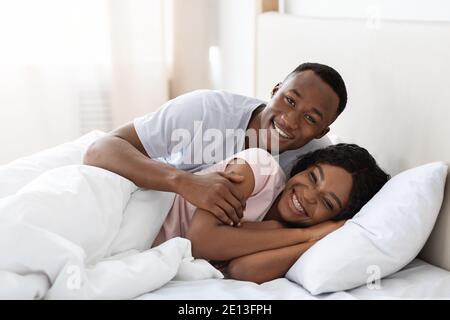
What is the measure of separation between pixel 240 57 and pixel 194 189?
1.41 metres

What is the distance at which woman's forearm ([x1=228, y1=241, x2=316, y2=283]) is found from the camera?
123cm

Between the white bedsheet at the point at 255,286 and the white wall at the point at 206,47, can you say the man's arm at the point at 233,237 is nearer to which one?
the white bedsheet at the point at 255,286

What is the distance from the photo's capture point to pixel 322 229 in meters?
1.30

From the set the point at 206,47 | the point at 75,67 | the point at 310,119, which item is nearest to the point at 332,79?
the point at 310,119

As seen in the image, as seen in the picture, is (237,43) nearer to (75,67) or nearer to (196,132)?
(75,67)

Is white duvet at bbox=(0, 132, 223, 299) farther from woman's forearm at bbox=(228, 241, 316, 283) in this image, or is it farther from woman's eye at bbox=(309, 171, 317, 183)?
woman's eye at bbox=(309, 171, 317, 183)

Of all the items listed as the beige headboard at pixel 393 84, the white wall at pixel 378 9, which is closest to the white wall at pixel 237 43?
the white wall at pixel 378 9

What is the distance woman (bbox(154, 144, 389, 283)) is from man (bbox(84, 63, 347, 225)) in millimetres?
109

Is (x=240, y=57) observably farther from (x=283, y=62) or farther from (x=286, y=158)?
(x=286, y=158)

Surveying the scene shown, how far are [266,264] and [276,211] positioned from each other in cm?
19

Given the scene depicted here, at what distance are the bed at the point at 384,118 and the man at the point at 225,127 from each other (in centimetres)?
12

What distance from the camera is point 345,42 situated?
1.67 m

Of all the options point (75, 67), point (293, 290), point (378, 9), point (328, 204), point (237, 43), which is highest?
point (378, 9)
